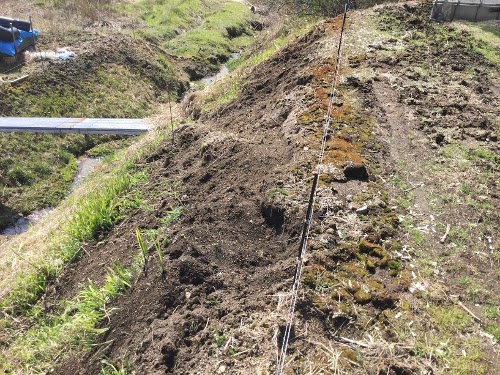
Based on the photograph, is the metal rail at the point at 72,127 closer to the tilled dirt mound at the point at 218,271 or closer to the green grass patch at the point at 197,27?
the tilled dirt mound at the point at 218,271

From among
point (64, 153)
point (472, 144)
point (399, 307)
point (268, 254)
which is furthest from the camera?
point (64, 153)

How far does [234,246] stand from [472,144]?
12.4 feet

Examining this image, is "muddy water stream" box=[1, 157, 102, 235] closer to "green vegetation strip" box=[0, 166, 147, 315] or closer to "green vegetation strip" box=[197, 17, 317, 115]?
"green vegetation strip" box=[0, 166, 147, 315]

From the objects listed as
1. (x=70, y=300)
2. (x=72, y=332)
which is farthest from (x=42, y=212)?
(x=72, y=332)

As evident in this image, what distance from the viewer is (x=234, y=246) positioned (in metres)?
4.62

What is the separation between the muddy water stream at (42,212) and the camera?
11.5 meters

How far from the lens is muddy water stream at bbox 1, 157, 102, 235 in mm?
11531

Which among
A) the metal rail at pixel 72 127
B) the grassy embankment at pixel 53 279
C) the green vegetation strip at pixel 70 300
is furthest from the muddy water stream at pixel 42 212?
the green vegetation strip at pixel 70 300

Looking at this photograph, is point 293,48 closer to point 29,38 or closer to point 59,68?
point 59,68

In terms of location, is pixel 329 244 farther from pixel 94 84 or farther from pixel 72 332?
pixel 94 84

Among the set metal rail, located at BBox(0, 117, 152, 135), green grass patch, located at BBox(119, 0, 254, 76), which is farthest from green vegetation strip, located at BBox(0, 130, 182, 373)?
green grass patch, located at BBox(119, 0, 254, 76)

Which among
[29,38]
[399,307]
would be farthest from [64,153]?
[399,307]

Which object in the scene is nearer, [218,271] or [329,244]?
[329,244]

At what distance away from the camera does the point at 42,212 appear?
12266 mm
